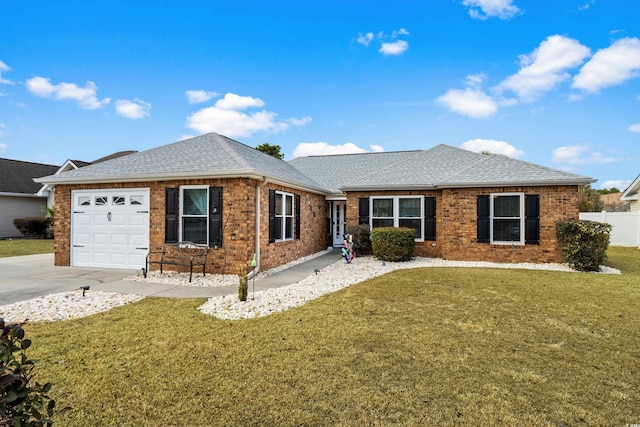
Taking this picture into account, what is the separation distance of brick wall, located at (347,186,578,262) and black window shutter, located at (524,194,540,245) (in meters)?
0.13

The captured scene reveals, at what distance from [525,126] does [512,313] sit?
13.3 meters

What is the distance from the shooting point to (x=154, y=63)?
13.6 meters

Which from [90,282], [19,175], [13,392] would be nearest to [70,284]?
[90,282]

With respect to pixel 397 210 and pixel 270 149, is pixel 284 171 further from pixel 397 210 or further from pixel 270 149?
pixel 270 149

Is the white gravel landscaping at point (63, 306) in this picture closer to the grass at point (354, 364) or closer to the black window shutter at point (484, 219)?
the grass at point (354, 364)

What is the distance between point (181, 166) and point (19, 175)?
22307mm

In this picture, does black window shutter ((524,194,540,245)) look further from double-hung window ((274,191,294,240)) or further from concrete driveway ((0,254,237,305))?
concrete driveway ((0,254,237,305))

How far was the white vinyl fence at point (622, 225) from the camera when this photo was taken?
18.1 metres

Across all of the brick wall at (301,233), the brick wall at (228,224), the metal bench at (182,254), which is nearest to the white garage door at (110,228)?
the brick wall at (228,224)

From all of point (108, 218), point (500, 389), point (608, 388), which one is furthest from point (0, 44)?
point (608, 388)

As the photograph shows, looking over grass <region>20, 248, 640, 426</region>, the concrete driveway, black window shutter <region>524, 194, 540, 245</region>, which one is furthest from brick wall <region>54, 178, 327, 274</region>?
black window shutter <region>524, 194, 540, 245</region>

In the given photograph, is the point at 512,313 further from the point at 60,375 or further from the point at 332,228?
the point at 332,228

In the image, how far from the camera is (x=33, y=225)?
21.3 m

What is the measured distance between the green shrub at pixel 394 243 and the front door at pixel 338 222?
3.99m
